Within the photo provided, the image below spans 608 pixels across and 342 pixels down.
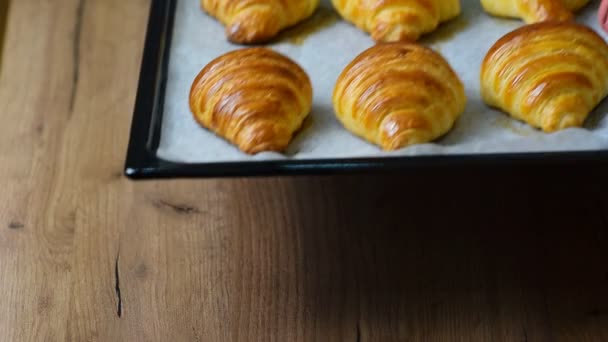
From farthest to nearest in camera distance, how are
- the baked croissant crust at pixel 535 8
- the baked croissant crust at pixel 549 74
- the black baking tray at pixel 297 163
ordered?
the baked croissant crust at pixel 535 8, the baked croissant crust at pixel 549 74, the black baking tray at pixel 297 163

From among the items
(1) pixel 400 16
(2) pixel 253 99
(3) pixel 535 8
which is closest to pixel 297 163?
(2) pixel 253 99

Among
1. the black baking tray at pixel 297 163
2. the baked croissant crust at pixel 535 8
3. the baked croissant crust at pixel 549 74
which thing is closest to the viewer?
the black baking tray at pixel 297 163

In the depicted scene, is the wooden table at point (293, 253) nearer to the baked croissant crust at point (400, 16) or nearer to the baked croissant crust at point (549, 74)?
the baked croissant crust at point (549, 74)

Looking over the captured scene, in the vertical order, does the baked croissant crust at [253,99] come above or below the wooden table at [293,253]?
above

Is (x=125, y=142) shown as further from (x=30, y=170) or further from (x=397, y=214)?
(x=397, y=214)

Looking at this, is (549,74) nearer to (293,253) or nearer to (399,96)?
(399,96)

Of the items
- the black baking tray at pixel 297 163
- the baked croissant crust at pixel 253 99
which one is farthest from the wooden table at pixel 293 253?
the baked croissant crust at pixel 253 99

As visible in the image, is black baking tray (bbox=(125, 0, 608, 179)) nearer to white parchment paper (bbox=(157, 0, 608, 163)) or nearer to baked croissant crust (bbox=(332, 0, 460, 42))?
white parchment paper (bbox=(157, 0, 608, 163))
